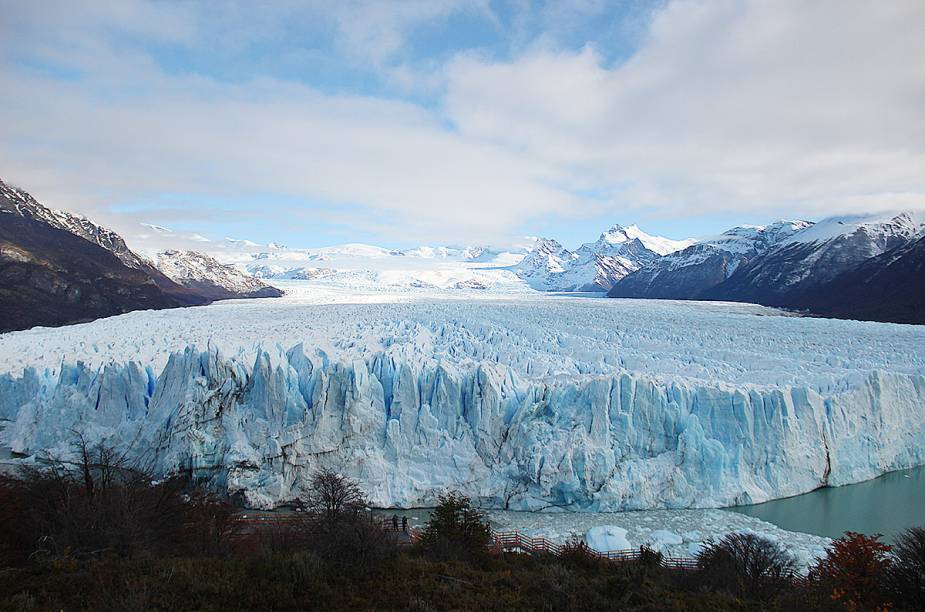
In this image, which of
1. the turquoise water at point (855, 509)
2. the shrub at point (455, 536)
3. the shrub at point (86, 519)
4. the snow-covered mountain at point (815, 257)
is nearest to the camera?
the shrub at point (86, 519)

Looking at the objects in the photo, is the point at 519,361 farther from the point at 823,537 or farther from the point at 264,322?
the point at 264,322

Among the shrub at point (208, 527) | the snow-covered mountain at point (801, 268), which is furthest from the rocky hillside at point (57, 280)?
the snow-covered mountain at point (801, 268)

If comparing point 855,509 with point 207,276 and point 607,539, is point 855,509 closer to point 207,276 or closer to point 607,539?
point 607,539

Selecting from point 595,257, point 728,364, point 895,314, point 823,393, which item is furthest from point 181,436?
point 595,257

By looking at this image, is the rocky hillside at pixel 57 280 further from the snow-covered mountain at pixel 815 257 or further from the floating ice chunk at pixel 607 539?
the snow-covered mountain at pixel 815 257

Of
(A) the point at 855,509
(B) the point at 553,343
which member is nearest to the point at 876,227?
(B) the point at 553,343

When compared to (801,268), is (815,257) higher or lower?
higher
